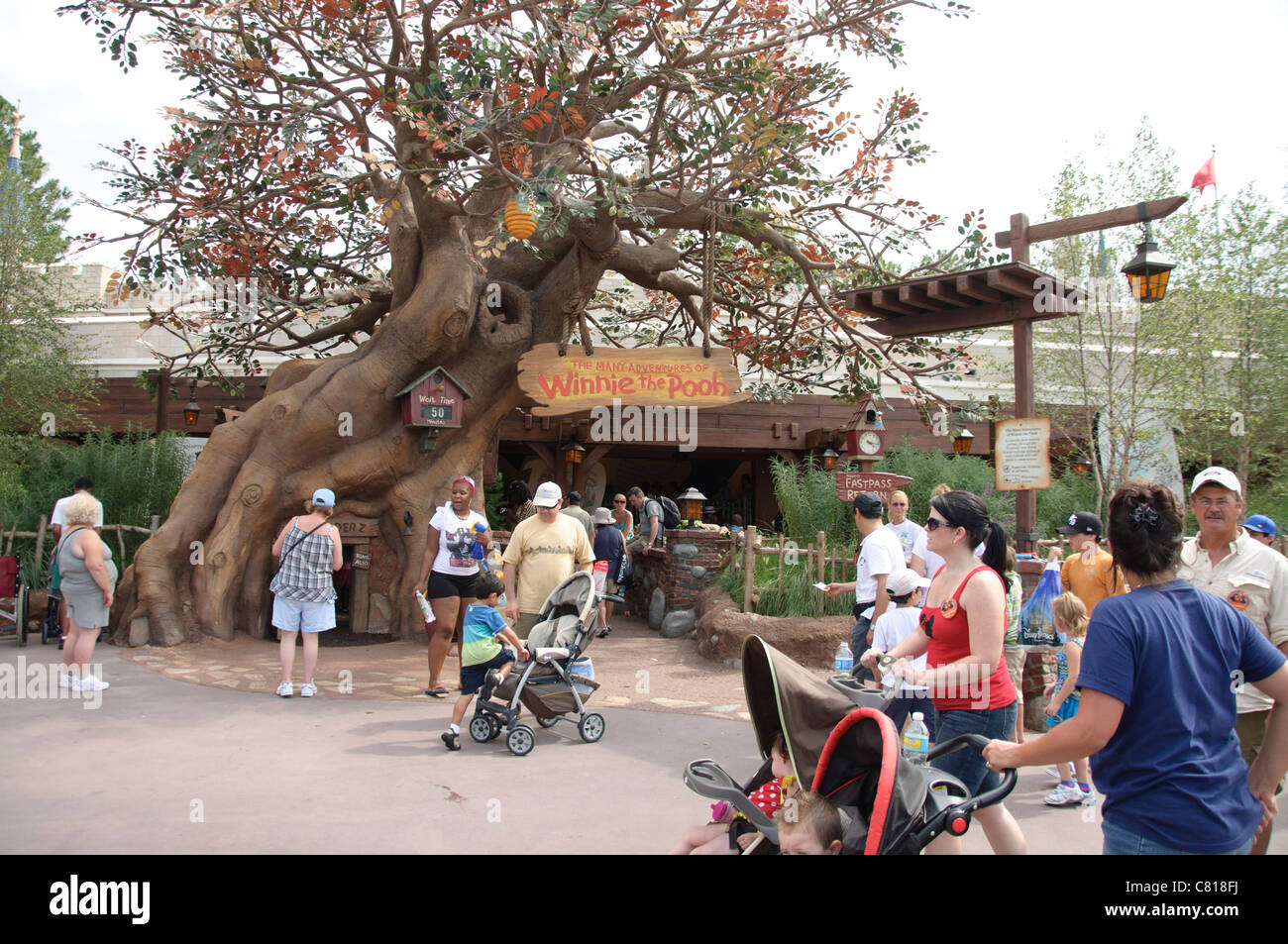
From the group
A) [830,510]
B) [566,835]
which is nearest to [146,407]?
[830,510]

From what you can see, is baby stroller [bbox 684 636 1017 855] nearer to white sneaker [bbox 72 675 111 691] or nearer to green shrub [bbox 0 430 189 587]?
white sneaker [bbox 72 675 111 691]

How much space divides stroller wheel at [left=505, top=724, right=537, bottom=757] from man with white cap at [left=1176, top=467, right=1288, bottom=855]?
3931mm

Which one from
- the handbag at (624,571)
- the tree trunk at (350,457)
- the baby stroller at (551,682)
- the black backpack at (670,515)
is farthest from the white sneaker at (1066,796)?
the black backpack at (670,515)

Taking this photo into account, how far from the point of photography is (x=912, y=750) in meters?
3.71

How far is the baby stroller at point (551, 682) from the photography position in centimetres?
600

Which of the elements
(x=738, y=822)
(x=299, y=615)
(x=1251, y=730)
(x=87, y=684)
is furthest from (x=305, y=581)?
(x=1251, y=730)

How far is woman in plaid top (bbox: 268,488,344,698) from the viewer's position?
7.16 metres

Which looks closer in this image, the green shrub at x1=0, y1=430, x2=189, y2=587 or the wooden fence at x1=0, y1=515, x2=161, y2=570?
the wooden fence at x1=0, y1=515, x2=161, y2=570

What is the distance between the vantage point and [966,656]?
3477mm

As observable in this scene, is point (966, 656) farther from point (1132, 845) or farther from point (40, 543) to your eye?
point (40, 543)

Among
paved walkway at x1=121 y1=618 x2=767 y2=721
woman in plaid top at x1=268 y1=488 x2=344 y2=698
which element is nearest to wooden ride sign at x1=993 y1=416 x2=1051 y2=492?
paved walkway at x1=121 y1=618 x2=767 y2=721

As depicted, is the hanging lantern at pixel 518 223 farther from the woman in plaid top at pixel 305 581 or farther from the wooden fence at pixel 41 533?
the wooden fence at pixel 41 533

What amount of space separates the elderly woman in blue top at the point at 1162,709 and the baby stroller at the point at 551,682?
13.1 ft

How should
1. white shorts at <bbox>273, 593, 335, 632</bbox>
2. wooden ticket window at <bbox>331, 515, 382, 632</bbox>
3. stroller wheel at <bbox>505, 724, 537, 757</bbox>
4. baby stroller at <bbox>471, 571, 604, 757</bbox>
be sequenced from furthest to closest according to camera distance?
wooden ticket window at <bbox>331, 515, 382, 632</bbox>
white shorts at <bbox>273, 593, 335, 632</bbox>
baby stroller at <bbox>471, 571, 604, 757</bbox>
stroller wheel at <bbox>505, 724, 537, 757</bbox>
